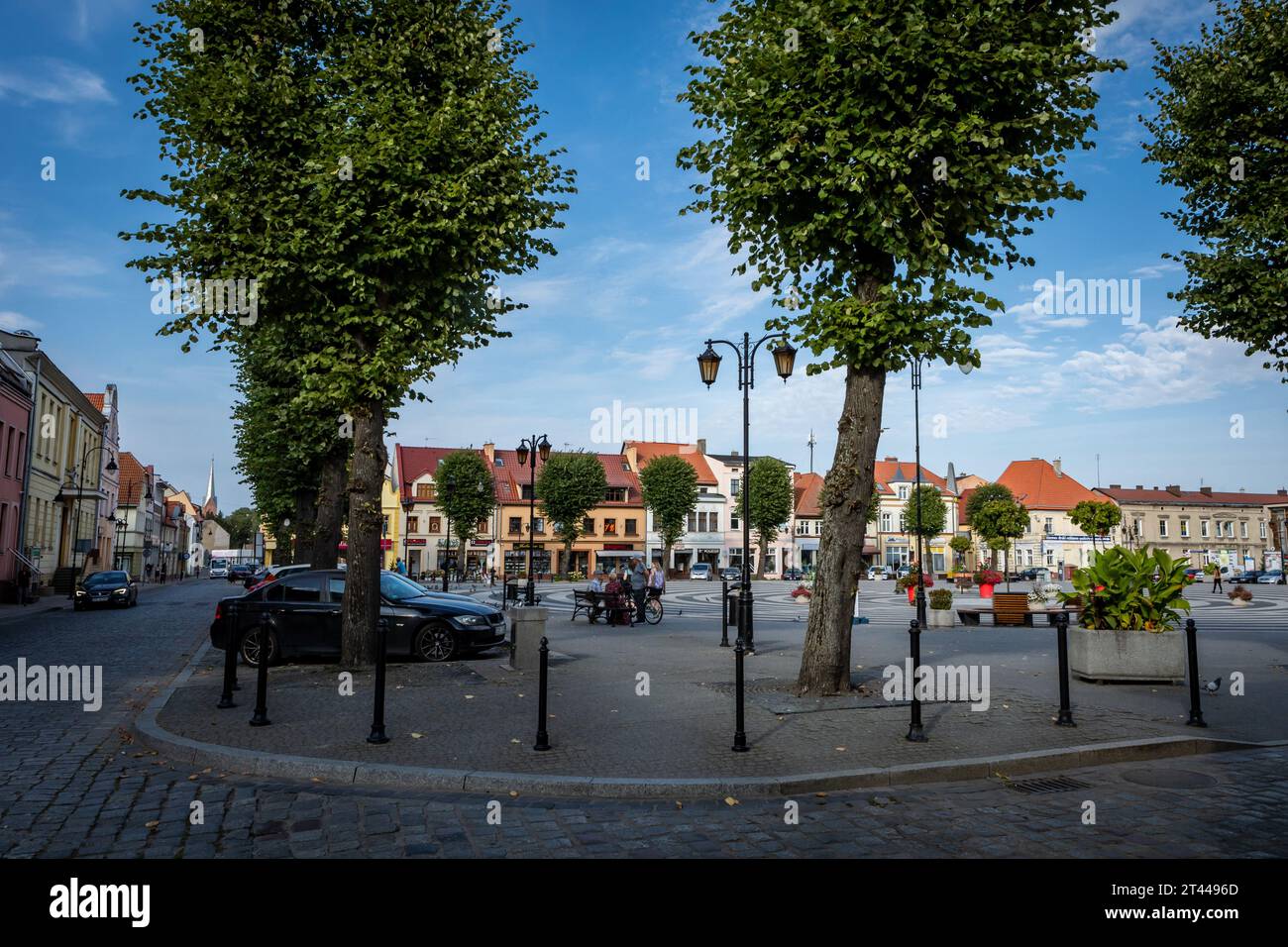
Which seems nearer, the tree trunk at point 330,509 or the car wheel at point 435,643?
the car wheel at point 435,643

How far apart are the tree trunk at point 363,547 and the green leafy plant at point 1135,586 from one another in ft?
32.9

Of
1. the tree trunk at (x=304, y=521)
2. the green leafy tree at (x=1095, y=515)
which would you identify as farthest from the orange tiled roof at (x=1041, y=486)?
the tree trunk at (x=304, y=521)

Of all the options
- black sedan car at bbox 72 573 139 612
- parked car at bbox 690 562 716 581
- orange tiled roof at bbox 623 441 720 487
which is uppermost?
orange tiled roof at bbox 623 441 720 487

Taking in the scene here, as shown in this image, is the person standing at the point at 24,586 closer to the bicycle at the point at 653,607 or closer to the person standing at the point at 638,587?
the person standing at the point at 638,587

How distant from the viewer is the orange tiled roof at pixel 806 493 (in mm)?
90688

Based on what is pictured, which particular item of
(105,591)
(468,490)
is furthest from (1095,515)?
(468,490)

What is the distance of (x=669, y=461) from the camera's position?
7625 cm

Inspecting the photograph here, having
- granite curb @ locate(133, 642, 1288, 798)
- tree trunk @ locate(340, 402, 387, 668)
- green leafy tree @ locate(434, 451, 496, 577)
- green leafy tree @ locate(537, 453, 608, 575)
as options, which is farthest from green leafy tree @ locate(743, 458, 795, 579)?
granite curb @ locate(133, 642, 1288, 798)

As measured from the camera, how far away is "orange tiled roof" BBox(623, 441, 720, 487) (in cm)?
8488

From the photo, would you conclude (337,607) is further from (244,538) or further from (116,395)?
(244,538)

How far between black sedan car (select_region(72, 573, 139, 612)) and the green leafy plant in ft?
108

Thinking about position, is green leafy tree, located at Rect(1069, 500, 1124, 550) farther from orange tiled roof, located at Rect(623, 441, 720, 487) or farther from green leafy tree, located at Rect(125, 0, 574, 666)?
orange tiled roof, located at Rect(623, 441, 720, 487)

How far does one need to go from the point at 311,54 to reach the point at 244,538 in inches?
7393
